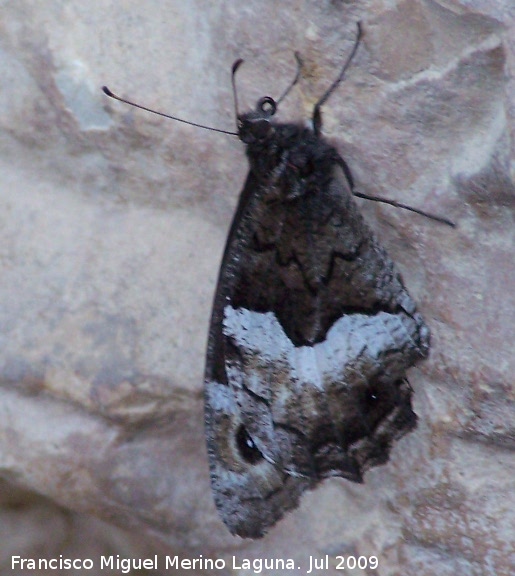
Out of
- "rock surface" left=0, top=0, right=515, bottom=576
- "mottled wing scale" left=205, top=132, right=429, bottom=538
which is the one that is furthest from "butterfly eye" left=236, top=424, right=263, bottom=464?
"rock surface" left=0, top=0, right=515, bottom=576

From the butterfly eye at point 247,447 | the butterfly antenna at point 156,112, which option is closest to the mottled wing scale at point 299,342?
the butterfly eye at point 247,447

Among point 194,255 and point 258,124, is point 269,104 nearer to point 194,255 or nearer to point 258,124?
point 258,124

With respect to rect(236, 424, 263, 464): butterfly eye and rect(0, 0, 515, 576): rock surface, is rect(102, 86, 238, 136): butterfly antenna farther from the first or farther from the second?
rect(236, 424, 263, 464): butterfly eye

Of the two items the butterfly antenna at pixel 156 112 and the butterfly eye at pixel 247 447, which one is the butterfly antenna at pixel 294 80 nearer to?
the butterfly antenna at pixel 156 112

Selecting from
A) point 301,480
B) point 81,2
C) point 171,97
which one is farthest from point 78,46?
point 301,480

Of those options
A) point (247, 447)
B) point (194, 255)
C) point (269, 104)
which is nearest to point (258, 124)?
point (269, 104)
